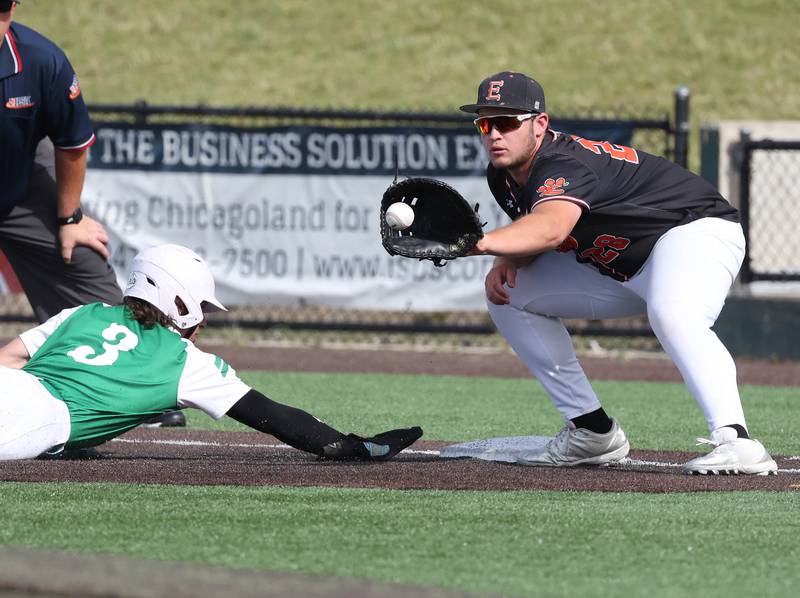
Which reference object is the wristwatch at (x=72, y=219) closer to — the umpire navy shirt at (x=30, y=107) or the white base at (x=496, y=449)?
the umpire navy shirt at (x=30, y=107)

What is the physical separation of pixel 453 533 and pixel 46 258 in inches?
138

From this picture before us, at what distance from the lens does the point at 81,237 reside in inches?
273

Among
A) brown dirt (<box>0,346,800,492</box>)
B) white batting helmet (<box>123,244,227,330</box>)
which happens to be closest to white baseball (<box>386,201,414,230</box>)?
white batting helmet (<box>123,244,227,330</box>)

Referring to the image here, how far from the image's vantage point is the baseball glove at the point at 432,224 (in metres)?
5.19

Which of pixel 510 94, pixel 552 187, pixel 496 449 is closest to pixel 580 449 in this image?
pixel 496 449

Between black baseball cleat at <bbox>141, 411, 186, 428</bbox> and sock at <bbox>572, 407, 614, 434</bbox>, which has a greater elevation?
sock at <bbox>572, 407, 614, 434</bbox>

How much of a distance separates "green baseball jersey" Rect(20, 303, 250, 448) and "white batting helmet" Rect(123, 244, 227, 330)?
5.6 inches

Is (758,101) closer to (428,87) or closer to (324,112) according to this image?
(428,87)

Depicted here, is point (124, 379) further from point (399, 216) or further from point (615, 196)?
point (615, 196)

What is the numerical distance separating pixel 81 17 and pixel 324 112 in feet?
70.8

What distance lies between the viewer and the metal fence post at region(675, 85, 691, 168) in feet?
41.0

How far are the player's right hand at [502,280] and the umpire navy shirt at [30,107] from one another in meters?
2.10

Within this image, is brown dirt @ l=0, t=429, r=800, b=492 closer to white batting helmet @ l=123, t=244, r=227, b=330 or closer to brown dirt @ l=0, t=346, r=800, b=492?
brown dirt @ l=0, t=346, r=800, b=492

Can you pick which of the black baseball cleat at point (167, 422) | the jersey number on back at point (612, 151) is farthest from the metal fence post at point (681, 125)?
the jersey number on back at point (612, 151)
